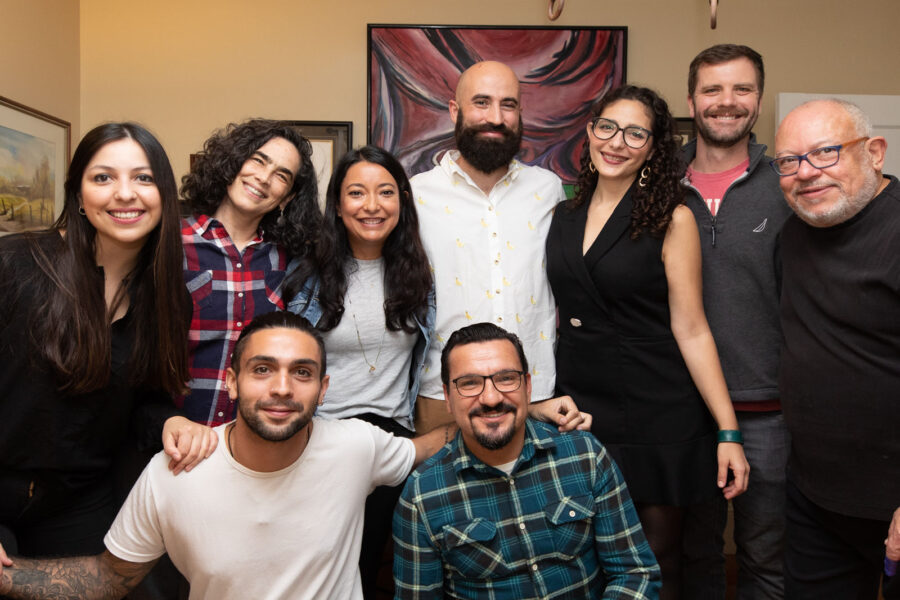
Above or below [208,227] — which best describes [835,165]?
above

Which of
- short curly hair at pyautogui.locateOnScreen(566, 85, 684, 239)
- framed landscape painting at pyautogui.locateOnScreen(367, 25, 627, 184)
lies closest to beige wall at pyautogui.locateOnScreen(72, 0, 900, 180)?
framed landscape painting at pyautogui.locateOnScreen(367, 25, 627, 184)

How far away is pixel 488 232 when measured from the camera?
2168 mm

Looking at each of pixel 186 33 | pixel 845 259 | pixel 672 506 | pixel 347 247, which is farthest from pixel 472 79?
pixel 186 33

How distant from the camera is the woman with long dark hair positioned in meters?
1.59

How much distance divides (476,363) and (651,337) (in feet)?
1.69

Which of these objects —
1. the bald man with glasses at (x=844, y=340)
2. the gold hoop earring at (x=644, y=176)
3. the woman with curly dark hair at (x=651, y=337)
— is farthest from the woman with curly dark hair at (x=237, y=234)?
the bald man with glasses at (x=844, y=340)

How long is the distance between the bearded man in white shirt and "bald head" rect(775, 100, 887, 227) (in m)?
0.74

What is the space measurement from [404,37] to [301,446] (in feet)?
8.35

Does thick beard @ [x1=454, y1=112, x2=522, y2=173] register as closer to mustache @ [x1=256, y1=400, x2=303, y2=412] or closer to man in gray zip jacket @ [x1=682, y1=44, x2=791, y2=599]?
man in gray zip jacket @ [x1=682, y1=44, x2=791, y2=599]

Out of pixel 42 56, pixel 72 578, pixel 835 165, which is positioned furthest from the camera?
Answer: pixel 42 56

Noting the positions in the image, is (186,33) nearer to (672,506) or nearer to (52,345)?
(52,345)

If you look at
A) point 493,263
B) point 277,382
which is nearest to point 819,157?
point 493,263

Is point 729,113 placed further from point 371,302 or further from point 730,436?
point 371,302

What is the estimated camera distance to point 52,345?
5.18 ft
